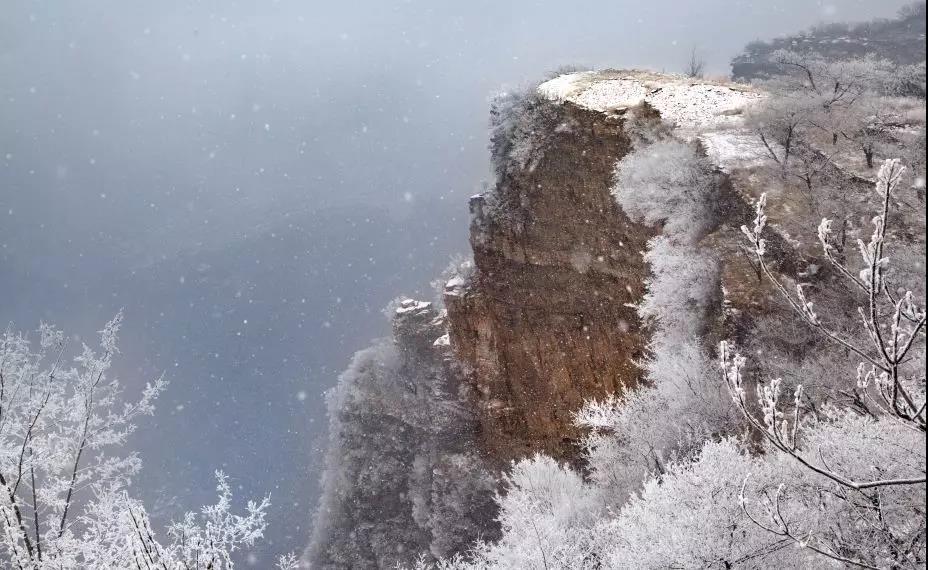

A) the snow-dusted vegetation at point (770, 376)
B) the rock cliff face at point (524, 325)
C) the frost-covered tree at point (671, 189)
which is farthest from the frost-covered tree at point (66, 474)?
the frost-covered tree at point (671, 189)

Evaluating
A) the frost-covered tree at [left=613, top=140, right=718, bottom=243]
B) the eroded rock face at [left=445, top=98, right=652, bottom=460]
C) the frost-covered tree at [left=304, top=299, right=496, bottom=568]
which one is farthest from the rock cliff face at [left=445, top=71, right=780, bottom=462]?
the frost-covered tree at [left=304, top=299, right=496, bottom=568]

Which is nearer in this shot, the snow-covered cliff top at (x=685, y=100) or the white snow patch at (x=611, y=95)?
the snow-covered cliff top at (x=685, y=100)

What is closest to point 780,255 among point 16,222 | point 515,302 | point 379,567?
point 515,302

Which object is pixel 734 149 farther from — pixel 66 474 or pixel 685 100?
pixel 66 474

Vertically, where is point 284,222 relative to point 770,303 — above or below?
above

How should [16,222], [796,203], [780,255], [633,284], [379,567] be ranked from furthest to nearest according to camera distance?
[16,222]
[379,567]
[633,284]
[796,203]
[780,255]

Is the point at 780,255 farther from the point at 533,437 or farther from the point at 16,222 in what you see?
the point at 16,222

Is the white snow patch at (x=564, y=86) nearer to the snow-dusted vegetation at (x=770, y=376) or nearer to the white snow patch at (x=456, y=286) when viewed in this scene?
the snow-dusted vegetation at (x=770, y=376)

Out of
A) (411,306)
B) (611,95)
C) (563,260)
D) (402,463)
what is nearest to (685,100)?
(611,95)
